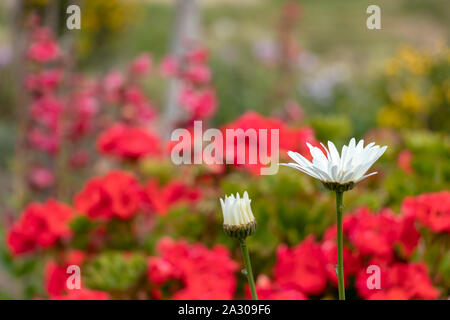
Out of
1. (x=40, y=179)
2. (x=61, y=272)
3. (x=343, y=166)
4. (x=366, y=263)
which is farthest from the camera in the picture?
(x=40, y=179)

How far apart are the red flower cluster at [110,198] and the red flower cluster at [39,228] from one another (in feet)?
0.18

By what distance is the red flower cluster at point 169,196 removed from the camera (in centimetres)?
126

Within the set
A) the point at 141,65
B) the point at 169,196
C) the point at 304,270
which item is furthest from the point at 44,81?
the point at 304,270

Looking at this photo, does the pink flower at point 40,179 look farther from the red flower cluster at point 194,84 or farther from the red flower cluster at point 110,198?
the red flower cluster at point 110,198

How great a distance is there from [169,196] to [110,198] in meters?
0.23

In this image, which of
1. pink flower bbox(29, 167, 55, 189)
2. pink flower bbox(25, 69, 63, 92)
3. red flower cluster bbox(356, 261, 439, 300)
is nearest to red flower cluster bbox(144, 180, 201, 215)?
red flower cluster bbox(356, 261, 439, 300)

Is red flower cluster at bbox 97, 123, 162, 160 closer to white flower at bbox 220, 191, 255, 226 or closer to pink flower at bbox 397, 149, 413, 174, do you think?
pink flower at bbox 397, 149, 413, 174

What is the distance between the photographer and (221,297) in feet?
2.51

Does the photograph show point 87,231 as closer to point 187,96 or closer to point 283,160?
point 283,160

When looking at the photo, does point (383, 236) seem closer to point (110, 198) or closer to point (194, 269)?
point (194, 269)

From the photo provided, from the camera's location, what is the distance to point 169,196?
4.33 ft

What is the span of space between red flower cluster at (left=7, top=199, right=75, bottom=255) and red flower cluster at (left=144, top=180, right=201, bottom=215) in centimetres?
19
